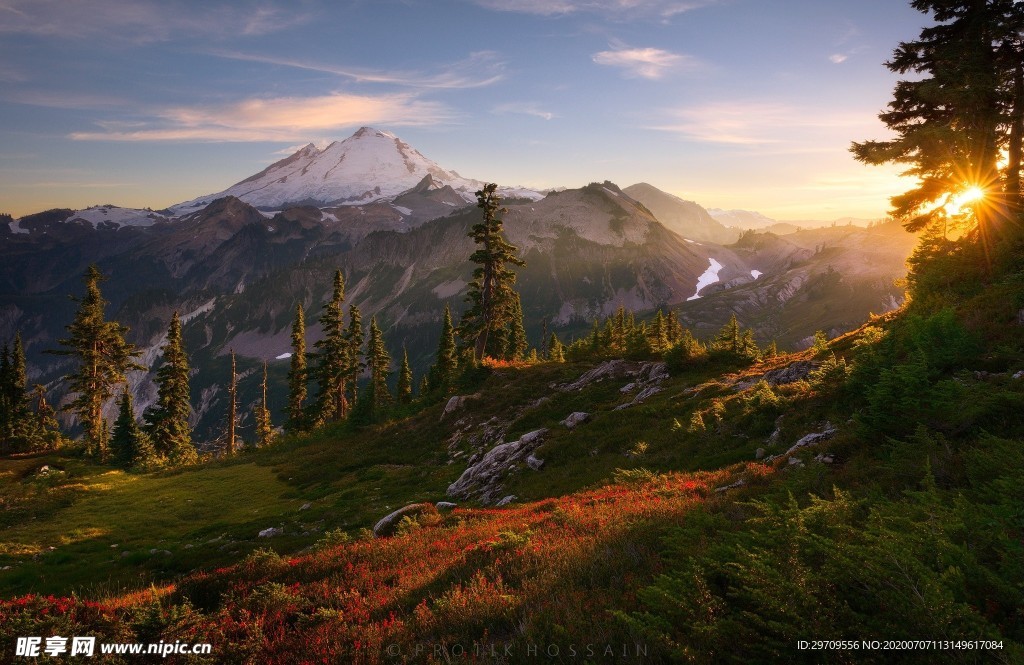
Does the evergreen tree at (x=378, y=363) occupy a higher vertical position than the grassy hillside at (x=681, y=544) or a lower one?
lower

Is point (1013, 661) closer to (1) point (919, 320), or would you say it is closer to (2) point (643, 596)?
(2) point (643, 596)

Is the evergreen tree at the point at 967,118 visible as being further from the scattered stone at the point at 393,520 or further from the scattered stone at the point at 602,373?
the scattered stone at the point at 393,520

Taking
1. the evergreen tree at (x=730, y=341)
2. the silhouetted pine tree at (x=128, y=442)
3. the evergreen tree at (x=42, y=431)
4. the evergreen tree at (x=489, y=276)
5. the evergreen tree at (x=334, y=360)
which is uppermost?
the evergreen tree at (x=489, y=276)

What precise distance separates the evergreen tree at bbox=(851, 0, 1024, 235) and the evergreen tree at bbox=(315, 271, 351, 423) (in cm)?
4789

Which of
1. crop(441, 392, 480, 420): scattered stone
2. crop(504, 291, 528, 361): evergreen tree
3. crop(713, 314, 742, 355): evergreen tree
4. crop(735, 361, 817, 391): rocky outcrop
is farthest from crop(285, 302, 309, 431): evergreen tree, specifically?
crop(735, 361, 817, 391): rocky outcrop

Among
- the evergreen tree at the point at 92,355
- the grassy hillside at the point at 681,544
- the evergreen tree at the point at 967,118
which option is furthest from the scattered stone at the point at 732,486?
the evergreen tree at the point at 92,355

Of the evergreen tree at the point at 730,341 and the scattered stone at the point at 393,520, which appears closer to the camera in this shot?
the scattered stone at the point at 393,520

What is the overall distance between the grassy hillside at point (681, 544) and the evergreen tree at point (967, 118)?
8.58 ft

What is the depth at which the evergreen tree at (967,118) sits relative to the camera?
727 inches

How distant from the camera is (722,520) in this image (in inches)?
273

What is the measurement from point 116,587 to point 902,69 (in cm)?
3664

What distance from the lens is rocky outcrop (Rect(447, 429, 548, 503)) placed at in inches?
750

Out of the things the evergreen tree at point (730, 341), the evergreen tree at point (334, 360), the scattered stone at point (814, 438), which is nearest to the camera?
the scattered stone at point (814, 438)

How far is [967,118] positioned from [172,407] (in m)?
66.4
